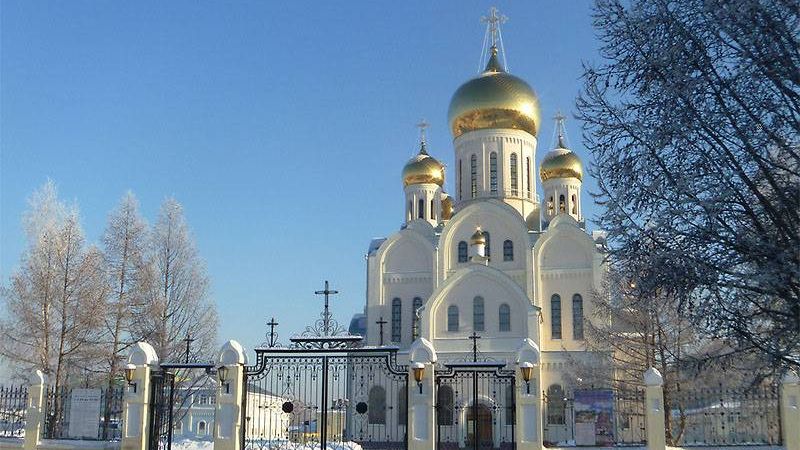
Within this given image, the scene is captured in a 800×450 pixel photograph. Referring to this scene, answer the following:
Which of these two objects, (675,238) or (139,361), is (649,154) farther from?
(139,361)

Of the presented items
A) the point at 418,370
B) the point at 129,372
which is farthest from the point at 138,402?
the point at 418,370

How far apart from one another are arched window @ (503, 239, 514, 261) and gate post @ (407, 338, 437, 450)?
18.3 m

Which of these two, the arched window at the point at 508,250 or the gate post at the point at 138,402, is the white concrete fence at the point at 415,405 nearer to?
the gate post at the point at 138,402

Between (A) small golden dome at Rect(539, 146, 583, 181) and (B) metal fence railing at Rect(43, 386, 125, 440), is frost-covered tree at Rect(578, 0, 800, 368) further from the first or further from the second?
(A) small golden dome at Rect(539, 146, 583, 181)

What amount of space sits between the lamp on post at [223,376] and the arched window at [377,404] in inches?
555

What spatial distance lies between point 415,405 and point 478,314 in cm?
1603

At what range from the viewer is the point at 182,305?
22781 millimetres

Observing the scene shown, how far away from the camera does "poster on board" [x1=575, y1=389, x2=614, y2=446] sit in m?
15.0

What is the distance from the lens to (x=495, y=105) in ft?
116

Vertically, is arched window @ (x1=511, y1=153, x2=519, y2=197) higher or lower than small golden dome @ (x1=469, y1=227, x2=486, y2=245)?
higher

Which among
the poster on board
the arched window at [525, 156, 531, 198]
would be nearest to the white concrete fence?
the poster on board

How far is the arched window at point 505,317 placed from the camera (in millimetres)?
29844

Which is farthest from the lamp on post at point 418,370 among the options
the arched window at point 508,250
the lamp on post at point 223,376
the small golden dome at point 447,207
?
the small golden dome at point 447,207

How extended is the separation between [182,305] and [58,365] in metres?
3.68
